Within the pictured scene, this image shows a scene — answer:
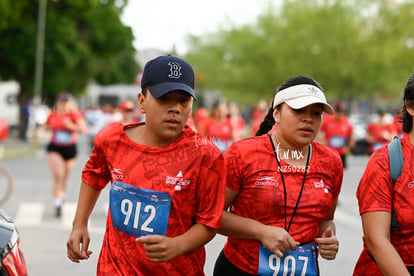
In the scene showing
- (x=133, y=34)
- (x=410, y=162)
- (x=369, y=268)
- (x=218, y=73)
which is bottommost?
(x=369, y=268)

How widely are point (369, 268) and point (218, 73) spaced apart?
5477cm

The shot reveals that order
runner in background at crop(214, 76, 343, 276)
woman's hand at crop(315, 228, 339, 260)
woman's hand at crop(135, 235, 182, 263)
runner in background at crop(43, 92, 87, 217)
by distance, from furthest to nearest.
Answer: runner in background at crop(43, 92, 87, 217), runner in background at crop(214, 76, 343, 276), woman's hand at crop(315, 228, 339, 260), woman's hand at crop(135, 235, 182, 263)

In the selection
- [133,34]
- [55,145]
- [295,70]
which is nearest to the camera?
[133,34]

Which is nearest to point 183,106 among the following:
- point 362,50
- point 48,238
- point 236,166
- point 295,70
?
point 236,166

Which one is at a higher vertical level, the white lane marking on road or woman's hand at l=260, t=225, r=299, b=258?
the white lane marking on road

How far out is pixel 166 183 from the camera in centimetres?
328

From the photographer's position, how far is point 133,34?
224 inches

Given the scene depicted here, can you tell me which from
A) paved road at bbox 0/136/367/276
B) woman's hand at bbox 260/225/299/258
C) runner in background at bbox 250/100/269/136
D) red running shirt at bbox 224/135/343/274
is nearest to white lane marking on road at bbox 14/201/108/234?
paved road at bbox 0/136/367/276

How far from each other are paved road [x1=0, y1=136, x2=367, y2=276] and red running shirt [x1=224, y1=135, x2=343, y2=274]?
3805 mm

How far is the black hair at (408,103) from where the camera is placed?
3.34 m

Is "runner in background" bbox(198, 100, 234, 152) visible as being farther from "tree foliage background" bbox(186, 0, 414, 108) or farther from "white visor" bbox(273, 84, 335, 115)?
"tree foliage background" bbox(186, 0, 414, 108)

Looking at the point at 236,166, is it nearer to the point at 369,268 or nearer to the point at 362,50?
the point at 369,268

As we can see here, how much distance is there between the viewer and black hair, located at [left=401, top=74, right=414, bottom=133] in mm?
3344

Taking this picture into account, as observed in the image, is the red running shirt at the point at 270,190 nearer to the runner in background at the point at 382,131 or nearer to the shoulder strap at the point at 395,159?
the shoulder strap at the point at 395,159
